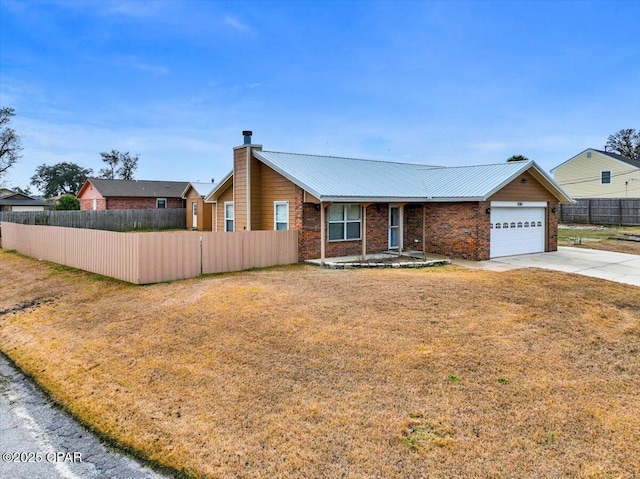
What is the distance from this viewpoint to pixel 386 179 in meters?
19.0

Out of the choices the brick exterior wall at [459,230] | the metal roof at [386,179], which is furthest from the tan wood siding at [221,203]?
the brick exterior wall at [459,230]

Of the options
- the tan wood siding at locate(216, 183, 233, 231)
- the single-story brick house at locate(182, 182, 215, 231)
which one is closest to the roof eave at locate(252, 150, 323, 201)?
the tan wood siding at locate(216, 183, 233, 231)

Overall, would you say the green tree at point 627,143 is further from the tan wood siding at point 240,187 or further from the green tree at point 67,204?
the green tree at point 67,204

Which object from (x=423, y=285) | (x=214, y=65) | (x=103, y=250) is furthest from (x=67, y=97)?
(x=423, y=285)

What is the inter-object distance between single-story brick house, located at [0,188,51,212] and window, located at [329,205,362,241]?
154ft

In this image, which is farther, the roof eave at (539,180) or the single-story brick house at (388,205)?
the roof eave at (539,180)

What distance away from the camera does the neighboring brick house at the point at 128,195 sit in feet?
135

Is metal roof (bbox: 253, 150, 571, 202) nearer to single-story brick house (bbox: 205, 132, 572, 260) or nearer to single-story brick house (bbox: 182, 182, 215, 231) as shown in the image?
single-story brick house (bbox: 205, 132, 572, 260)

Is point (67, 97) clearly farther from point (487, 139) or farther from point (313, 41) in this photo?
point (487, 139)

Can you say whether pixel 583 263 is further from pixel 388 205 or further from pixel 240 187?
pixel 240 187

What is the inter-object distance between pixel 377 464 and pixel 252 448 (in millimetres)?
1292

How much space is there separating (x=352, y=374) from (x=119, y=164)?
246 ft

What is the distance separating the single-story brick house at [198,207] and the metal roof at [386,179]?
1540cm

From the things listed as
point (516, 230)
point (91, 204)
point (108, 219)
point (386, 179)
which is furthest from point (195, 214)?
point (516, 230)
